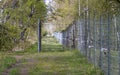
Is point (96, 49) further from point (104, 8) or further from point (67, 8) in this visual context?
point (67, 8)

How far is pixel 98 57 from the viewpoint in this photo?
648 inches

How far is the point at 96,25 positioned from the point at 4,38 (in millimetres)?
→ 4148

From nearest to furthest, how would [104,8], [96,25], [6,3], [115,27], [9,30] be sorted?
[115,27] < [104,8] < [9,30] < [96,25] < [6,3]

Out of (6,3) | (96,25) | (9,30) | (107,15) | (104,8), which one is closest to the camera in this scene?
(107,15)

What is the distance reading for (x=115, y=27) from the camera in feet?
40.8

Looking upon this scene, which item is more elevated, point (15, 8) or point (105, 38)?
point (15, 8)

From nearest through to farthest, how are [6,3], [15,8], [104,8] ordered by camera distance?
[104,8], [6,3], [15,8]

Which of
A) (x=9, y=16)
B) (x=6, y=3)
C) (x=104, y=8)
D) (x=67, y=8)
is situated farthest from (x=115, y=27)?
(x=67, y=8)

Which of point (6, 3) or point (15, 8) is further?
point (15, 8)

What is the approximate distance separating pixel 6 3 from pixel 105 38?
6452 mm

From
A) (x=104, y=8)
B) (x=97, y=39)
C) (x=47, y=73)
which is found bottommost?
(x=47, y=73)

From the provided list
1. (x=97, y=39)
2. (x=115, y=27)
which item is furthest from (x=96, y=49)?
(x=115, y=27)

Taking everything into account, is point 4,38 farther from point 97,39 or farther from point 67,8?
point 67,8

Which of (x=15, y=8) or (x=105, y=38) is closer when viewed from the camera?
(x=105, y=38)
